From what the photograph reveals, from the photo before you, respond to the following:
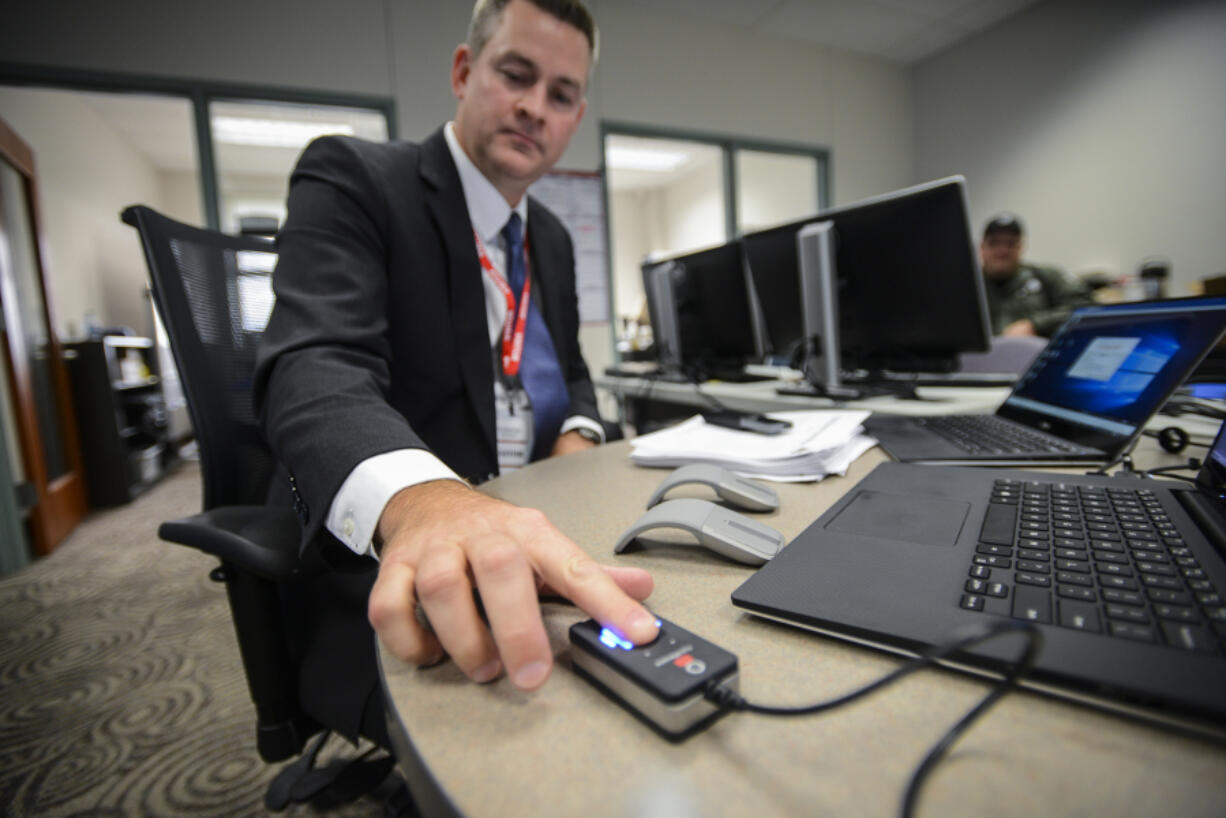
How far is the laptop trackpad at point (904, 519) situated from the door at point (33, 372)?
133 inches

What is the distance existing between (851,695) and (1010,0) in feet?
17.6

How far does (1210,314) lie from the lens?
2.23 feet

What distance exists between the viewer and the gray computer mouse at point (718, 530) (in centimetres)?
46

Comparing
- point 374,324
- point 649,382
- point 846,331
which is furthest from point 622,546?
point 649,382

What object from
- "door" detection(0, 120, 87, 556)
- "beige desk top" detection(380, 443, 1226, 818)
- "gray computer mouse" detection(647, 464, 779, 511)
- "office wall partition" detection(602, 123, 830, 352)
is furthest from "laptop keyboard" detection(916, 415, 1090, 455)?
"door" detection(0, 120, 87, 556)

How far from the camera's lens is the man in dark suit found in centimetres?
33

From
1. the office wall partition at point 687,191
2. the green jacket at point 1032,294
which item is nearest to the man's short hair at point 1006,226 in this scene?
the green jacket at point 1032,294

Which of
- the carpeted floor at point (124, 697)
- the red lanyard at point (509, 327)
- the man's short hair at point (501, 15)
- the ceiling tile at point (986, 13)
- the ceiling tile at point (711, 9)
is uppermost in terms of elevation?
the ceiling tile at point (986, 13)

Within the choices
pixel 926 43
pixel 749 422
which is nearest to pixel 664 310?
pixel 749 422

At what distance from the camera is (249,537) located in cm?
63

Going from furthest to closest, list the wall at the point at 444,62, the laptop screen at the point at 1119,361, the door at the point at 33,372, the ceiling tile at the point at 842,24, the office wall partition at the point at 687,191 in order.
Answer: the office wall partition at the point at 687,191 → the ceiling tile at the point at 842,24 → the wall at the point at 444,62 → the door at the point at 33,372 → the laptop screen at the point at 1119,361

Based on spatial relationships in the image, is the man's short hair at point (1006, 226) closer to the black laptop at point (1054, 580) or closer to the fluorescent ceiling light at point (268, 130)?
the black laptop at point (1054, 580)

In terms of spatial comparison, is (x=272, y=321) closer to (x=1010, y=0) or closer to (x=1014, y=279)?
(x=1014, y=279)

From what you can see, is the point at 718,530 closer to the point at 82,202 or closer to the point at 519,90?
the point at 519,90
